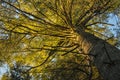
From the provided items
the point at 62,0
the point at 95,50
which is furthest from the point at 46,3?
the point at 95,50

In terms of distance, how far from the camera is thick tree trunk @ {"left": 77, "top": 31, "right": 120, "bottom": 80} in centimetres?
325

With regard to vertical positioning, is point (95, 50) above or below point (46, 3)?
below

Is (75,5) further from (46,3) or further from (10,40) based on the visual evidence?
(10,40)

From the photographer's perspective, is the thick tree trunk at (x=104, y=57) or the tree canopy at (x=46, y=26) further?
the tree canopy at (x=46, y=26)

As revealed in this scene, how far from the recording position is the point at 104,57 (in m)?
3.76

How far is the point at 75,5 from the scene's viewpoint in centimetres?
670

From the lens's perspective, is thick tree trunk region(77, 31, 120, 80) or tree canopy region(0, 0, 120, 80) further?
tree canopy region(0, 0, 120, 80)

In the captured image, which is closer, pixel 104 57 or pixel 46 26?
pixel 104 57

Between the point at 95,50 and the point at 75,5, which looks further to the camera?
the point at 75,5

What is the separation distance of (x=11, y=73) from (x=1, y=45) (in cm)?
82

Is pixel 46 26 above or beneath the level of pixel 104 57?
above

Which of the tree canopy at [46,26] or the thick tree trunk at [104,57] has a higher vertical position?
the tree canopy at [46,26]

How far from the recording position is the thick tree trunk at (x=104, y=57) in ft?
10.7

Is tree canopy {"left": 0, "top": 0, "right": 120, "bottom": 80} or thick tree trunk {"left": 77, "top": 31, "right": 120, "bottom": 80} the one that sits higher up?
tree canopy {"left": 0, "top": 0, "right": 120, "bottom": 80}
